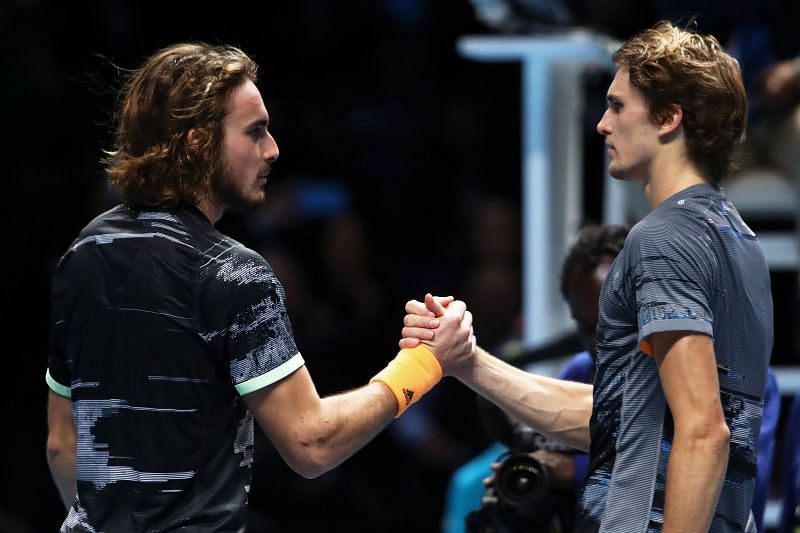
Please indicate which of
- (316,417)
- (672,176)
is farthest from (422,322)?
(672,176)

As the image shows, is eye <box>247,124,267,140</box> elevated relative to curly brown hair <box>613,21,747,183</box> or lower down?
lower down

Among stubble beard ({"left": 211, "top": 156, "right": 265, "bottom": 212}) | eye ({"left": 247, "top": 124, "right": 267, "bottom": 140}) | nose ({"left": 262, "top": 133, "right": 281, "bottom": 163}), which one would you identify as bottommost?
stubble beard ({"left": 211, "top": 156, "right": 265, "bottom": 212})

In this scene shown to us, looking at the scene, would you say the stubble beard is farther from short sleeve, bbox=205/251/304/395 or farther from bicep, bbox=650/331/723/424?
bicep, bbox=650/331/723/424

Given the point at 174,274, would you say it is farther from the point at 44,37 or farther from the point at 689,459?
the point at 44,37

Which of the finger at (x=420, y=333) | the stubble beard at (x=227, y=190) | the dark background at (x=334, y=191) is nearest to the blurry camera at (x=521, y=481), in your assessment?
the finger at (x=420, y=333)

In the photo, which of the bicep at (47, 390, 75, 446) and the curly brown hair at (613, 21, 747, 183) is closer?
the curly brown hair at (613, 21, 747, 183)

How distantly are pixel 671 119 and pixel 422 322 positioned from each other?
0.67 metres

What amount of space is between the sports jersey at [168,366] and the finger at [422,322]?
40cm

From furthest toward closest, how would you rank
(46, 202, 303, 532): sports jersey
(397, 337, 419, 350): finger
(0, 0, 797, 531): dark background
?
(0, 0, 797, 531): dark background
(397, 337, 419, 350): finger
(46, 202, 303, 532): sports jersey

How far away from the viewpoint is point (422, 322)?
2.51m

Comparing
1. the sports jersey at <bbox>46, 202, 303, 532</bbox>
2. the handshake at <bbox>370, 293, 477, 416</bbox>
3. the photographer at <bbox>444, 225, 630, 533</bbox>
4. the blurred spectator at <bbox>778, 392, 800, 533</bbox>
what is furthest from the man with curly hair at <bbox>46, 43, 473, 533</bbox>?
the blurred spectator at <bbox>778, 392, 800, 533</bbox>

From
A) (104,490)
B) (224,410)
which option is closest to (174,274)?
(224,410)

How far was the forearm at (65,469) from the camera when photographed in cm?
237

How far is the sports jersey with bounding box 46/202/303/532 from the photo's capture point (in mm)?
2107
